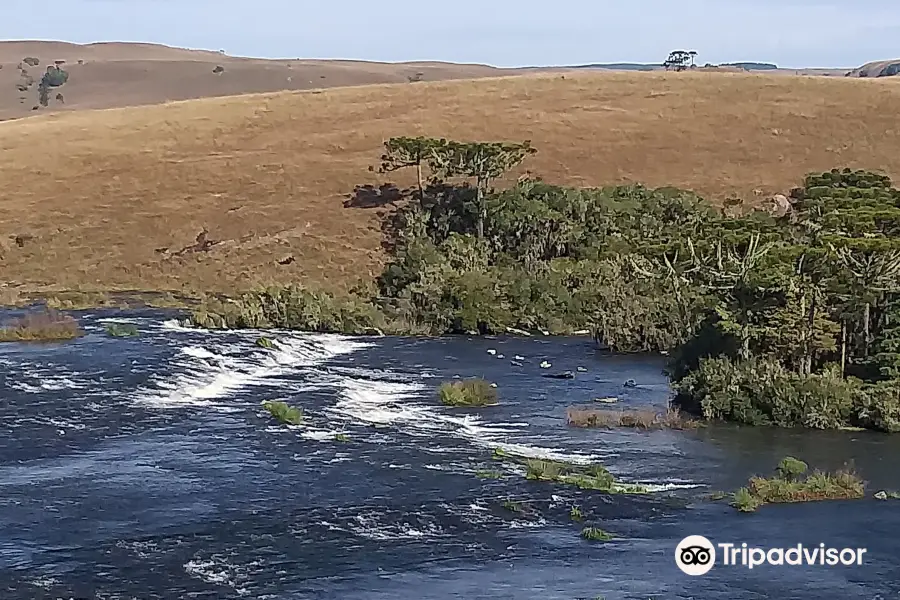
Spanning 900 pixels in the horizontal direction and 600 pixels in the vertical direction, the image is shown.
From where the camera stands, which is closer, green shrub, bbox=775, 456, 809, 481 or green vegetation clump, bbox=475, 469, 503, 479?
green vegetation clump, bbox=475, 469, 503, 479

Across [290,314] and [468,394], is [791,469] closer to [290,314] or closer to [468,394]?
[468,394]

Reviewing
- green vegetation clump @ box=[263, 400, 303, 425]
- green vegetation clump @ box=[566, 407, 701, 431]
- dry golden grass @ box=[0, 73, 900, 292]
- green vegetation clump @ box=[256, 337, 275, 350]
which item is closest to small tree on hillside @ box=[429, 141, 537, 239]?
dry golden grass @ box=[0, 73, 900, 292]

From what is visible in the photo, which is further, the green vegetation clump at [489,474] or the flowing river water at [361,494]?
the green vegetation clump at [489,474]

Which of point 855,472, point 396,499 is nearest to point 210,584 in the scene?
point 396,499

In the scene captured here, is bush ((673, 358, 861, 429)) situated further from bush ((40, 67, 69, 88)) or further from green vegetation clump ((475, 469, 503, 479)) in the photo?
bush ((40, 67, 69, 88))

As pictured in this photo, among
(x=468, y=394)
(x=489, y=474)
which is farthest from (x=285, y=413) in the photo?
(x=489, y=474)

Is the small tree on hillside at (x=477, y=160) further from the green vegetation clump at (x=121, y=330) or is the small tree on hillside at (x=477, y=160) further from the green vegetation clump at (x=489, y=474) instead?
the green vegetation clump at (x=489, y=474)

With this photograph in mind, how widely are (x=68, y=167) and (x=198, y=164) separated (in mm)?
7632

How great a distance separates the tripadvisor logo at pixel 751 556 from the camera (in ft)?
73.8

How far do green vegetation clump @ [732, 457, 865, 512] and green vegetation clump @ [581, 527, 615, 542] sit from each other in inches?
131

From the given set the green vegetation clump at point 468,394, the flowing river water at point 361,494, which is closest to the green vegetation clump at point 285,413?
the flowing river water at point 361,494

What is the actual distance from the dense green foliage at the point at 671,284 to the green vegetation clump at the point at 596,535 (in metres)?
10.7

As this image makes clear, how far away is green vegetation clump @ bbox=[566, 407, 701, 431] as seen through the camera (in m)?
33.1

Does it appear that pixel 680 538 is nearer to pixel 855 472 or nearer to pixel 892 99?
pixel 855 472
